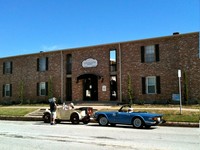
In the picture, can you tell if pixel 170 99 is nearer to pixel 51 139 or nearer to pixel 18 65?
pixel 51 139

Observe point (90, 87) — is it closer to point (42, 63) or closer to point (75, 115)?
point (42, 63)

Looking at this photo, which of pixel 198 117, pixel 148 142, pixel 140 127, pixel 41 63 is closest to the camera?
pixel 148 142

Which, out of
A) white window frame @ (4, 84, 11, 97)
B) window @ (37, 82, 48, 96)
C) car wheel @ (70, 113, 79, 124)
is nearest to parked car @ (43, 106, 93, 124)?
car wheel @ (70, 113, 79, 124)

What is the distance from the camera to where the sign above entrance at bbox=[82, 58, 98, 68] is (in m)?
28.9

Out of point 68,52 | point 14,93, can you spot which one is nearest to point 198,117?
point 68,52

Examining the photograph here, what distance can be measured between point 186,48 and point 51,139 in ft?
54.6

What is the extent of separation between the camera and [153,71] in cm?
2591

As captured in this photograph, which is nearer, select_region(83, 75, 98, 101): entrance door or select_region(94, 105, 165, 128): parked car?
select_region(94, 105, 165, 128): parked car

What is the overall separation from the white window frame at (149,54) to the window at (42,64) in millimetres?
11868

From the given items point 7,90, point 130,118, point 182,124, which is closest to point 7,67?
point 7,90

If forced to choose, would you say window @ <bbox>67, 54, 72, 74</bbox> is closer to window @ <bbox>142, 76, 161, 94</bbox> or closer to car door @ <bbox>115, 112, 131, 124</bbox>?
window @ <bbox>142, 76, 161, 94</bbox>

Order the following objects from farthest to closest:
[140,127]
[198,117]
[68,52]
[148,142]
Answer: [68,52] → [198,117] → [140,127] → [148,142]

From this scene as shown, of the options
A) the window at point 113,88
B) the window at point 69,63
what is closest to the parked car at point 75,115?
the window at point 113,88

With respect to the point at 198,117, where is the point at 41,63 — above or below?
above
